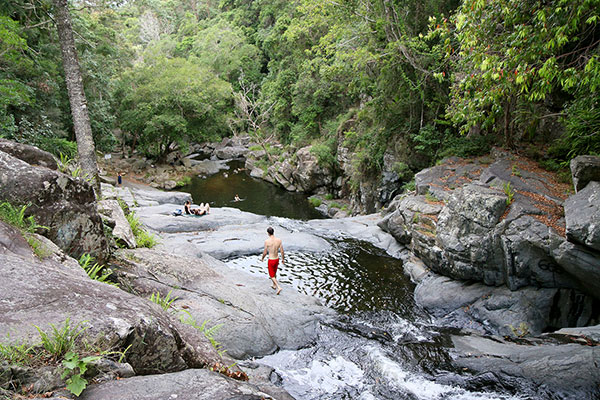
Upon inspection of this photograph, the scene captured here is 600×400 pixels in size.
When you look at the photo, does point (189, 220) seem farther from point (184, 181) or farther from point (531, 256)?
point (184, 181)

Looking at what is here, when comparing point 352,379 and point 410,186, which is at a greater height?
point 410,186

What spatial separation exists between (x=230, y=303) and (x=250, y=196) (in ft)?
70.5

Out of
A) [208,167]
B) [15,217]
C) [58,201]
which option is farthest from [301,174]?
[15,217]

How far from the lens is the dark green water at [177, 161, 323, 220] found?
2509 cm

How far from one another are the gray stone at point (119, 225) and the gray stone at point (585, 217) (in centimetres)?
1001

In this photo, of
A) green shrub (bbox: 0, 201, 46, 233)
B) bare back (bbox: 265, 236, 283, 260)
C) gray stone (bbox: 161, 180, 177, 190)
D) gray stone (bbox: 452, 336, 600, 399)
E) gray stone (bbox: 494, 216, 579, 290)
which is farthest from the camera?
gray stone (bbox: 161, 180, 177, 190)

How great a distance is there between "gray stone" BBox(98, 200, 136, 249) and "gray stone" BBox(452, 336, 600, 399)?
7981 mm

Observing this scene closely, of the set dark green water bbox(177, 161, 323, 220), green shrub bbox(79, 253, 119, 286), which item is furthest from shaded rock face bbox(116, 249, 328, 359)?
dark green water bbox(177, 161, 323, 220)

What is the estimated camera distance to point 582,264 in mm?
6887

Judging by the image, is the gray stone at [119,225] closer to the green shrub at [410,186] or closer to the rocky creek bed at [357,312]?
the rocky creek bed at [357,312]

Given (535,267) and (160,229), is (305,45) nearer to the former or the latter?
(160,229)

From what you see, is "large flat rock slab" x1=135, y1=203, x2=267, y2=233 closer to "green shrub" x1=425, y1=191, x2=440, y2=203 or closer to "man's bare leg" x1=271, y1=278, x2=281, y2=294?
"man's bare leg" x1=271, y1=278, x2=281, y2=294

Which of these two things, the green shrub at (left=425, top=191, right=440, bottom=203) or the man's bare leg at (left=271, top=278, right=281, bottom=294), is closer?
the man's bare leg at (left=271, top=278, right=281, bottom=294)

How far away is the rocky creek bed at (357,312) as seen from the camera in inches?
130
